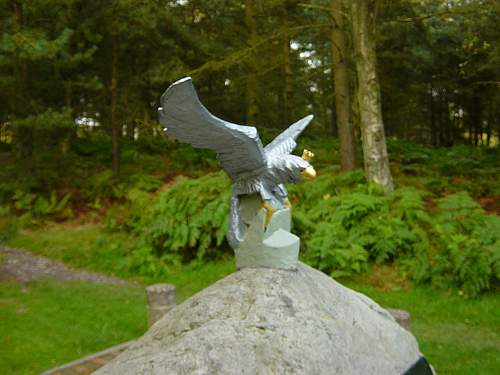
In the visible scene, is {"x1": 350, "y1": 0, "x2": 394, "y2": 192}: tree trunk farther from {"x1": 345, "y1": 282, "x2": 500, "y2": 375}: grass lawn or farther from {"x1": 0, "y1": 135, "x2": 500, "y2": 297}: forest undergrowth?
{"x1": 345, "y1": 282, "x2": 500, "y2": 375}: grass lawn

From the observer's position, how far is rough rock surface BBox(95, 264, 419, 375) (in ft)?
13.2

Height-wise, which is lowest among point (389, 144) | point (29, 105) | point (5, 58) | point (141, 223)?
point (141, 223)

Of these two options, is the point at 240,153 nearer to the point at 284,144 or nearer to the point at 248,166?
the point at 248,166

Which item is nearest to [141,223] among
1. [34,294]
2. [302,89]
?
[34,294]

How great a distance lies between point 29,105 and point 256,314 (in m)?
10.8

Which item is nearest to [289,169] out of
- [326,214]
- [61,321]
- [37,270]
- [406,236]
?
[61,321]

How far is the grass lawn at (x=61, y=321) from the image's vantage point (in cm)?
744

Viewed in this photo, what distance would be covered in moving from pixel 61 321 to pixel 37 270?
9.49 ft

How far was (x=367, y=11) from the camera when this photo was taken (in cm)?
1172

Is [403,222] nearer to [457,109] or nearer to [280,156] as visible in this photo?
[280,156]

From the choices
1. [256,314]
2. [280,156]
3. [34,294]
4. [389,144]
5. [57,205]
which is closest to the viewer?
[256,314]

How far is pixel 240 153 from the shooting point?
4.71 m

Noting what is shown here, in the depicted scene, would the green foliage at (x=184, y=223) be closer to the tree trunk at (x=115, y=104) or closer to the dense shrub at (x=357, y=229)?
the dense shrub at (x=357, y=229)

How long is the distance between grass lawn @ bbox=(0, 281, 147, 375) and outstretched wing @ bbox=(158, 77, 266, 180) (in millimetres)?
4034
